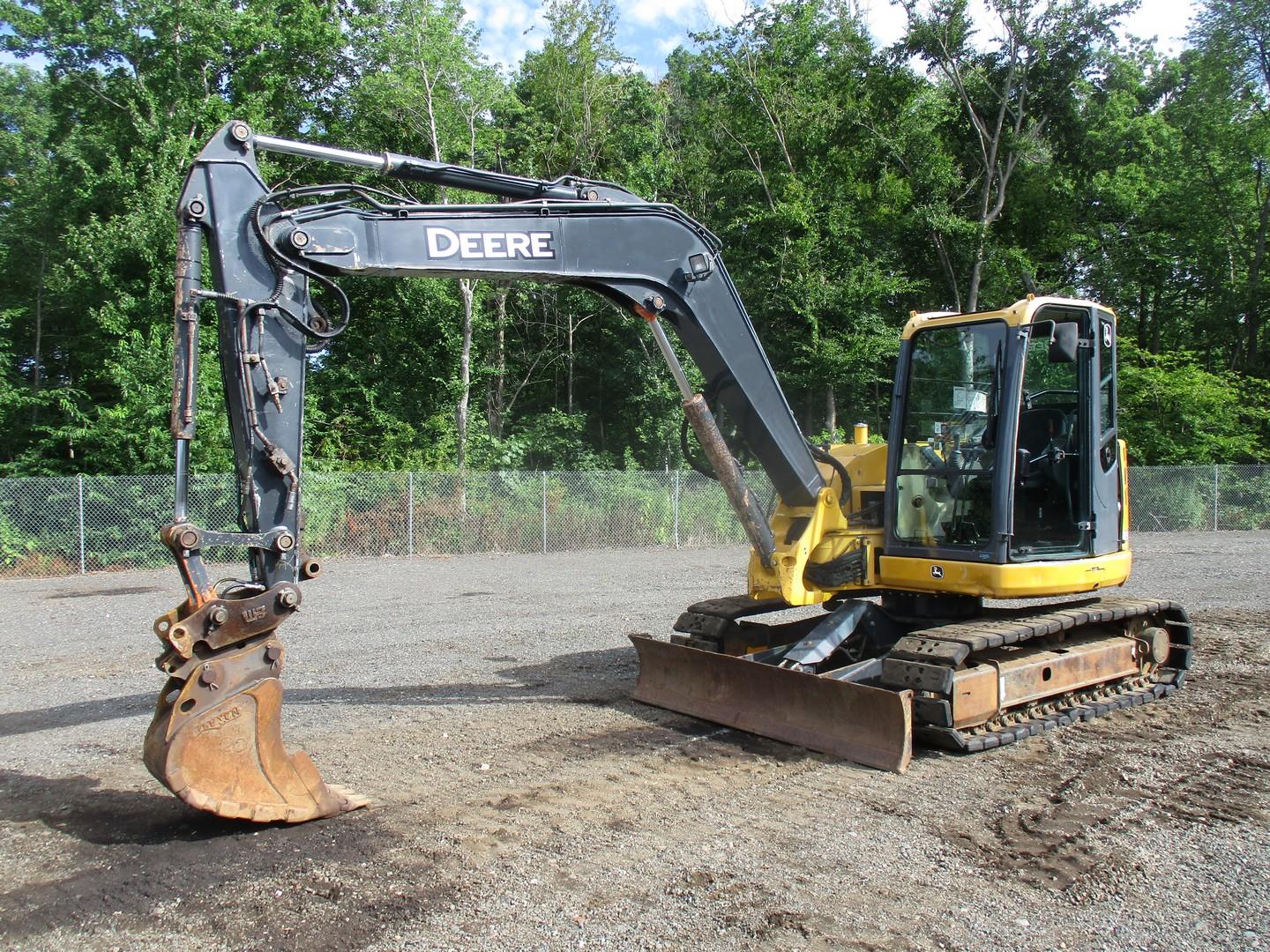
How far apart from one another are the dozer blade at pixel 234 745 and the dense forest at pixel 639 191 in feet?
46.6

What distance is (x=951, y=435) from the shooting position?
256 inches

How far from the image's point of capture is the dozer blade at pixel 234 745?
425cm

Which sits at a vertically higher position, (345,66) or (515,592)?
(345,66)

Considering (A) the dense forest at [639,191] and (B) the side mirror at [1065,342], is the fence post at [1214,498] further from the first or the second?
(B) the side mirror at [1065,342]

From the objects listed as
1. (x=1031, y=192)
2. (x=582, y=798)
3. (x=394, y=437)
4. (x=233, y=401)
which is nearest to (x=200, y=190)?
(x=233, y=401)

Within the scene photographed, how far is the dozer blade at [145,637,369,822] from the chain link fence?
12.5 meters

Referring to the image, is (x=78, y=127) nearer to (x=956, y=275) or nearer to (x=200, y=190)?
(x=200, y=190)

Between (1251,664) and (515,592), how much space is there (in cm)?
865

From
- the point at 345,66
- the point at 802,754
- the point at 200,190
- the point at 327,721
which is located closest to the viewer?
the point at 200,190

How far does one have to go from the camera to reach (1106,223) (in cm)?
2992

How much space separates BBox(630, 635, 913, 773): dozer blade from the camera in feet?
18.3

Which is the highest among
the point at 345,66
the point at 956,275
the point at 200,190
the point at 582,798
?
the point at 345,66

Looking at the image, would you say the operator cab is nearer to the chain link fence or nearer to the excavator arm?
the excavator arm

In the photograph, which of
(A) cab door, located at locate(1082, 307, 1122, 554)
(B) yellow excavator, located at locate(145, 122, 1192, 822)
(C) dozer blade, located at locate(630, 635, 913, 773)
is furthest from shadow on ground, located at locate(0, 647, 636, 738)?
(A) cab door, located at locate(1082, 307, 1122, 554)
